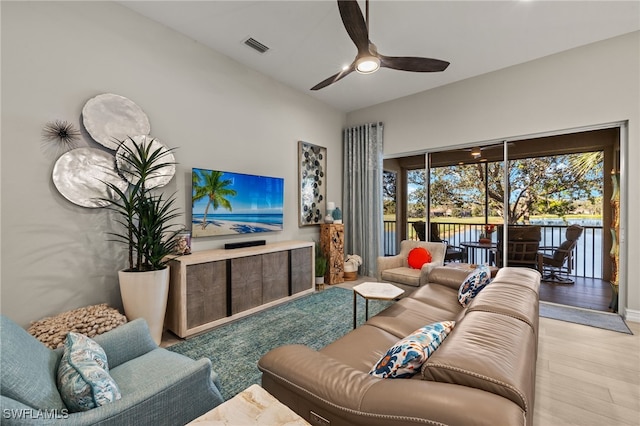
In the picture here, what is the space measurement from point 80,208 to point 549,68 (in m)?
5.42

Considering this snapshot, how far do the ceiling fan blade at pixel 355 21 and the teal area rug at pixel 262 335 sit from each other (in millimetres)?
2590

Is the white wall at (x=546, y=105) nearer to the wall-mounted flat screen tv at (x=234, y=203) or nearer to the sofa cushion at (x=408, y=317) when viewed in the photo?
the wall-mounted flat screen tv at (x=234, y=203)

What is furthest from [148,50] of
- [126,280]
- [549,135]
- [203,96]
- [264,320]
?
[549,135]

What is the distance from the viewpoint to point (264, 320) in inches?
119

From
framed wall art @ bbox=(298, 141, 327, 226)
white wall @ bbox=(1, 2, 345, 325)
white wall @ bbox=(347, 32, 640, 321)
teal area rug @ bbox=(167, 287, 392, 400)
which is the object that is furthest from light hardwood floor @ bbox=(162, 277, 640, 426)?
framed wall art @ bbox=(298, 141, 327, 226)

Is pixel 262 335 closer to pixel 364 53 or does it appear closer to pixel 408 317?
pixel 408 317

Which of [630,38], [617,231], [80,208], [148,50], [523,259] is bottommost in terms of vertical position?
[523,259]

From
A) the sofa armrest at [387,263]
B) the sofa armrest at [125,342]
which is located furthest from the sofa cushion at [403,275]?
the sofa armrest at [125,342]

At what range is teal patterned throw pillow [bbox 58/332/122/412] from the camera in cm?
97

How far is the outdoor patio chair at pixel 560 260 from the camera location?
356 centimetres

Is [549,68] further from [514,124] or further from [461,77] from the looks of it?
[461,77]

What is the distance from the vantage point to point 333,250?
14.9 ft

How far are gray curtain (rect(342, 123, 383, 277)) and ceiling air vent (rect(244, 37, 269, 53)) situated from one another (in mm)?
2360

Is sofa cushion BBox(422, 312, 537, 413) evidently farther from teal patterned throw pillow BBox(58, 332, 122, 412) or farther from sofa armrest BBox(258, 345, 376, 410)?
teal patterned throw pillow BBox(58, 332, 122, 412)
